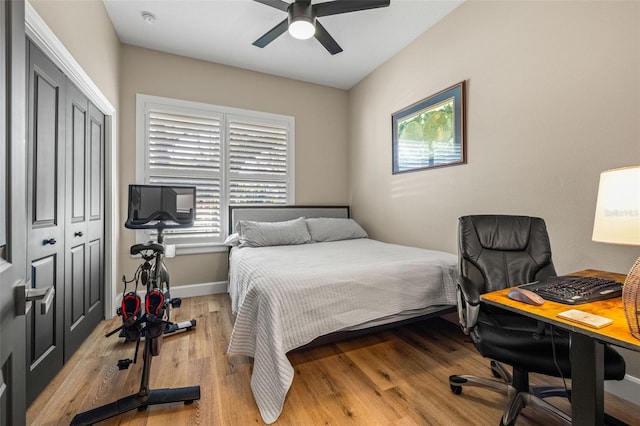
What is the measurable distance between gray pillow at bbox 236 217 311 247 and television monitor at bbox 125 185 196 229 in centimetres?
77

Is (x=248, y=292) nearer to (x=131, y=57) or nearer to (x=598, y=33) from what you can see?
(x=598, y=33)

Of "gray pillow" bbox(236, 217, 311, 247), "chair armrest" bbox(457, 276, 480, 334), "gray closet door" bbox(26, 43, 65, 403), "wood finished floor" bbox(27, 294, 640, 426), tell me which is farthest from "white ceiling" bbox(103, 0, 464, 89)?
"wood finished floor" bbox(27, 294, 640, 426)

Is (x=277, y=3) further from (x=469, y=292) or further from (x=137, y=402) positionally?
(x=137, y=402)

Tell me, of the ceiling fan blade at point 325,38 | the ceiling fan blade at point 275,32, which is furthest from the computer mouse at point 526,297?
the ceiling fan blade at point 275,32

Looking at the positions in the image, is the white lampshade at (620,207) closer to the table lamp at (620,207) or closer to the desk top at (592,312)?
the table lamp at (620,207)

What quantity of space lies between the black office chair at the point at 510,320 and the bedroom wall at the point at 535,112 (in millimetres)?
398

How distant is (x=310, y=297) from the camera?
5.94ft

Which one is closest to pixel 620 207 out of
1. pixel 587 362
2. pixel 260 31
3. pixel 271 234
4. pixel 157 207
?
pixel 587 362

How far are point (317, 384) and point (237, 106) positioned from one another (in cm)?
332

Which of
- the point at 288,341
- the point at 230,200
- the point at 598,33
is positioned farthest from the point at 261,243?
the point at 598,33

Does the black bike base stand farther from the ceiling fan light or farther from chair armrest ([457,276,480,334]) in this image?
the ceiling fan light

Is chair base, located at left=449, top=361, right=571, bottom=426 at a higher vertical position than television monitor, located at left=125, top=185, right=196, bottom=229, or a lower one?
lower

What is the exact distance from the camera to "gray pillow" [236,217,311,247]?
3.20 metres

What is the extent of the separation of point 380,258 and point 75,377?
228cm
